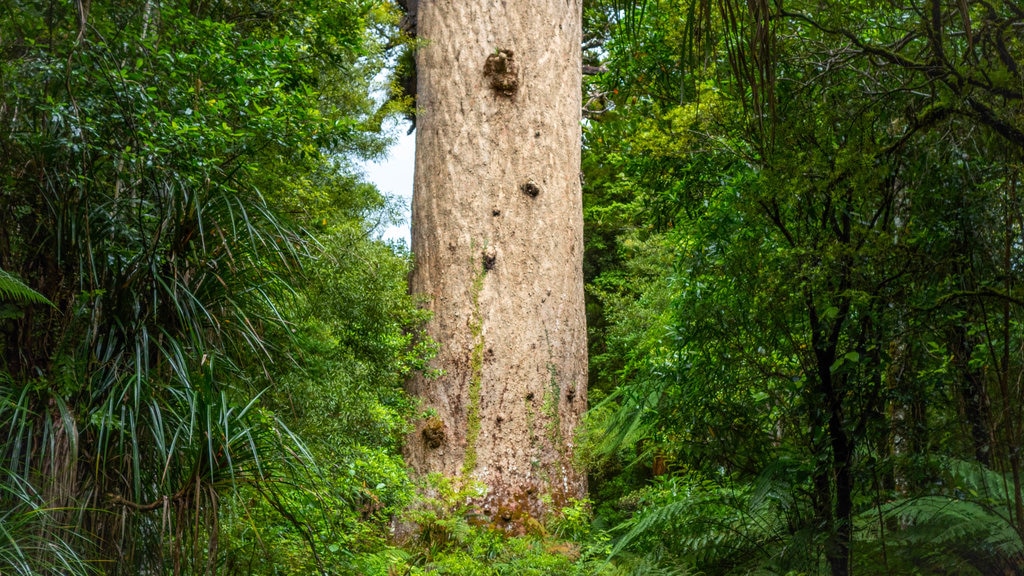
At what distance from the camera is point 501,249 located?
21.6 ft

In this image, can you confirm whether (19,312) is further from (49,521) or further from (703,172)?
(703,172)

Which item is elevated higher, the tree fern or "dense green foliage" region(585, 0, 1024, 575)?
"dense green foliage" region(585, 0, 1024, 575)

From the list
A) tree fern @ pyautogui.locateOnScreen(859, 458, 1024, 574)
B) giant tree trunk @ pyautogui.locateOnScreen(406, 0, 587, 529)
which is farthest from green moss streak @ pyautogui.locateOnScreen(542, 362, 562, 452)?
tree fern @ pyautogui.locateOnScreen(859, 458, 1024, 574)

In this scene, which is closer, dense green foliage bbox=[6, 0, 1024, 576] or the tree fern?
dense green foliage bbox=[6, 0, 1024, 576]

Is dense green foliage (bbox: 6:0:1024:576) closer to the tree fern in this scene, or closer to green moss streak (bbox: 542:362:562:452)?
the tree fern

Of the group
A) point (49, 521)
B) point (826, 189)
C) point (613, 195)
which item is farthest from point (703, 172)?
point (613, 195)

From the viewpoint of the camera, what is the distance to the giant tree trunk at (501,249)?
20.8ft

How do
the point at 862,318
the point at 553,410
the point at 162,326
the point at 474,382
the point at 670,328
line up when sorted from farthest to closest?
the point at 553,410 → the point at 474,382 → the point at 670,328 → the point at 162,326 → the point at 862,318

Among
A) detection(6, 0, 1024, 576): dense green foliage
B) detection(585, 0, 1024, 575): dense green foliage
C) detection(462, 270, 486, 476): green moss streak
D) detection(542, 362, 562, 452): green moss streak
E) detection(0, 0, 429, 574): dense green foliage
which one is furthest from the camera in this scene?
detection(542, 362, 562, 452): green moss streak

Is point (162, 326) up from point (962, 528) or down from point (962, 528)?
up

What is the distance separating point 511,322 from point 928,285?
3494mm

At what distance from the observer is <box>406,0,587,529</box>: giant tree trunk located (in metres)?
6.34

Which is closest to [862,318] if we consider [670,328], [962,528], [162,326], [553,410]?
[962,528]

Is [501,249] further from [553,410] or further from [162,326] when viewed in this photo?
[162,326]
